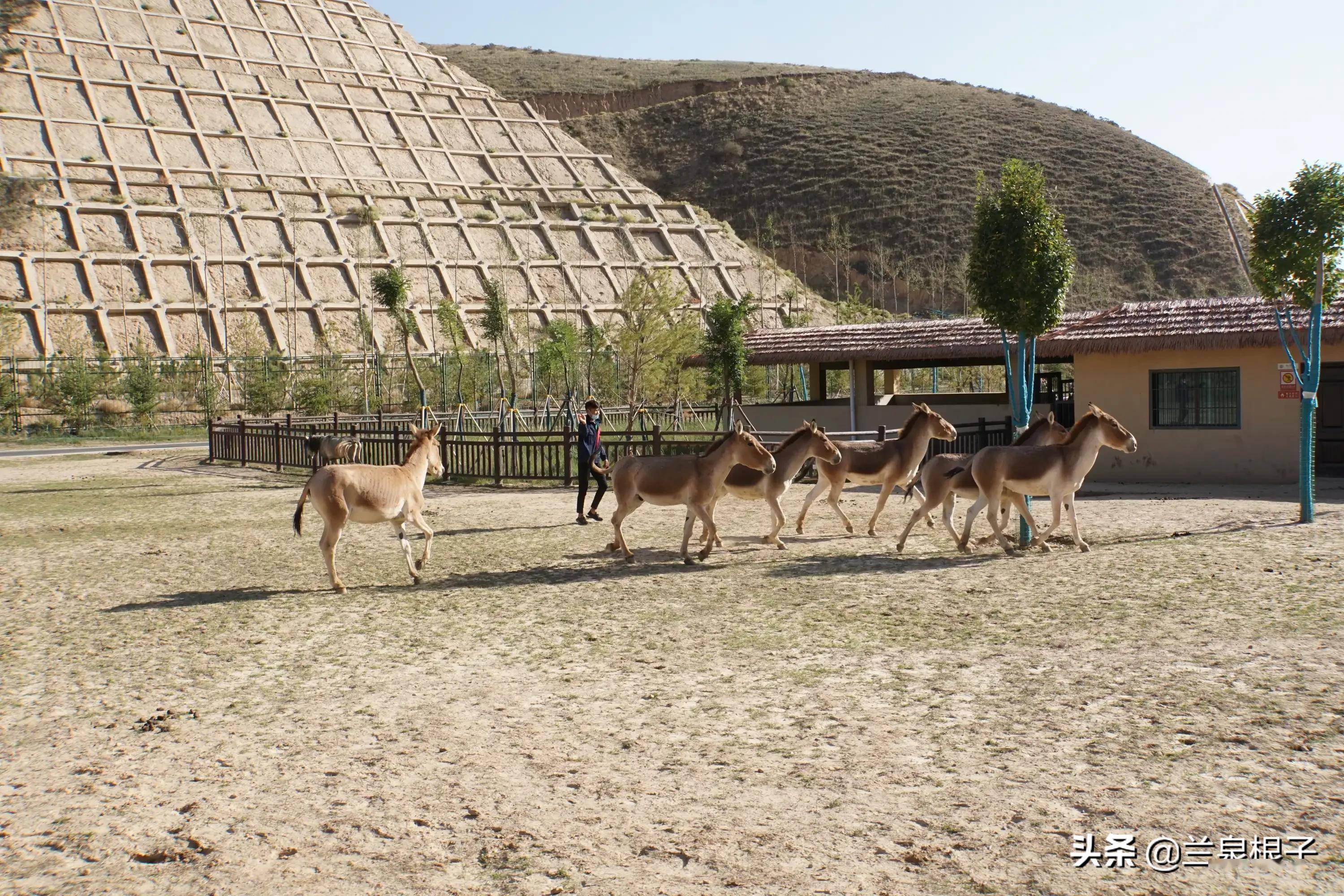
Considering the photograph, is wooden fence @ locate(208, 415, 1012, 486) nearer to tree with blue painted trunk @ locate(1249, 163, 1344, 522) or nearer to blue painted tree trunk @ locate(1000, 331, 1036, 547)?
blue painted tree trunk @ locate(1000, 331, 1036, 547)

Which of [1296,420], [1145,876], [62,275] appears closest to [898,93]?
[62,275]

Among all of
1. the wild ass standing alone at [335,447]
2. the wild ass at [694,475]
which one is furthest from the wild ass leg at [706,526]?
the wild ass standing alone at [335,447]

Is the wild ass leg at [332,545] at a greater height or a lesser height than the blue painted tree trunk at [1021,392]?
lesser

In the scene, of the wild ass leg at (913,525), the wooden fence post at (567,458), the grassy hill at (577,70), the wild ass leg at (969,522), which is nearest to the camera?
the wild ass leg at (969,522)

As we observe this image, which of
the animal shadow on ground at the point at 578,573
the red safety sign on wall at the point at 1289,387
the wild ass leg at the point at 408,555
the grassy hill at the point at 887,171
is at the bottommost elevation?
the animal shadow on ground at the point at 578,573

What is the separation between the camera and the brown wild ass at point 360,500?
1110 centimetres

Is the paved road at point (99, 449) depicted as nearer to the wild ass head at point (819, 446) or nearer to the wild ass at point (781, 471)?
the wild ass at point (781, 471)

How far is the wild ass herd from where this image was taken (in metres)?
11.3

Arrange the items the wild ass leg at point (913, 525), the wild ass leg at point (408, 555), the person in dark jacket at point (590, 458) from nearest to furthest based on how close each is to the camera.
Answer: the wild ass leg at point (408, 555) < the wild ass leg at point (913, 525) < the person in dark jacket at point (590, 458)

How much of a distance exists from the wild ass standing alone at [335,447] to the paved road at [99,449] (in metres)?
14.7

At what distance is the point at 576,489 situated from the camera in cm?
2225

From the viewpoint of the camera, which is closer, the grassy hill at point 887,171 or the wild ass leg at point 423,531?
the wild ass leg at point 423,531

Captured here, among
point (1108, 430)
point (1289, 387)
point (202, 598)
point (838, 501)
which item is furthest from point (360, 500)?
point (1289, 387)

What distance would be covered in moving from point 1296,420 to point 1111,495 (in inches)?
172
